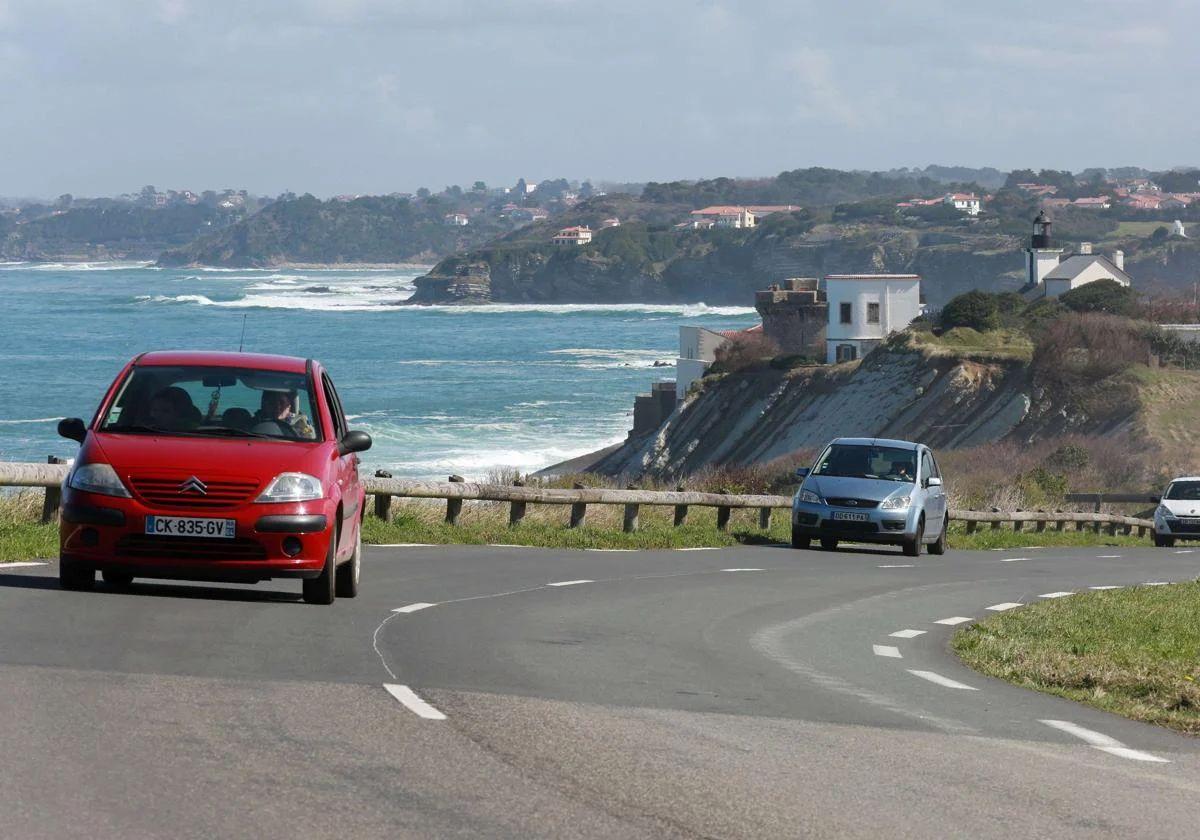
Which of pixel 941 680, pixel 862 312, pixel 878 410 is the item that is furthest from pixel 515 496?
pixel 862 312

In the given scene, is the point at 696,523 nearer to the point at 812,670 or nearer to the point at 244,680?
the point at 812,670

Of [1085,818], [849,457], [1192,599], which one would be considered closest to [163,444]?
[1085,818]

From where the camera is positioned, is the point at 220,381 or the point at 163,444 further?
the point at 220,381

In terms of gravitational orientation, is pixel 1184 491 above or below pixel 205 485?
below

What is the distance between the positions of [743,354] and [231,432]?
89.7 m

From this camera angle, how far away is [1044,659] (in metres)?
12.5

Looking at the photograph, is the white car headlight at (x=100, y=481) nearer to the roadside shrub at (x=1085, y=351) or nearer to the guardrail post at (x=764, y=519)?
the guardrail post at (x=764, y=519)

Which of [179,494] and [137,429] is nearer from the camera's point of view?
[179,494]

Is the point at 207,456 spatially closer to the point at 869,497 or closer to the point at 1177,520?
the point at 869,497

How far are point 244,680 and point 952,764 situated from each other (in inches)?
140

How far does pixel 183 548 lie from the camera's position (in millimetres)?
12328

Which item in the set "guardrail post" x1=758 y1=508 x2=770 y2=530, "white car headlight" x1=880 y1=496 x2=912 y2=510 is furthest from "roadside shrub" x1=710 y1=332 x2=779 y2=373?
"white car headlight" x1=880 y1=496 x2=912 y2=510

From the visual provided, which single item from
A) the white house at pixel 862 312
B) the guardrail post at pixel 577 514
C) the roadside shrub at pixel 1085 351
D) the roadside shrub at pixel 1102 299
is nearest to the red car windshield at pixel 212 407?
the guardrail post at pixel 577 514

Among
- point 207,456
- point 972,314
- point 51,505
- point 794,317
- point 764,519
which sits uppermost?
point 972,314
